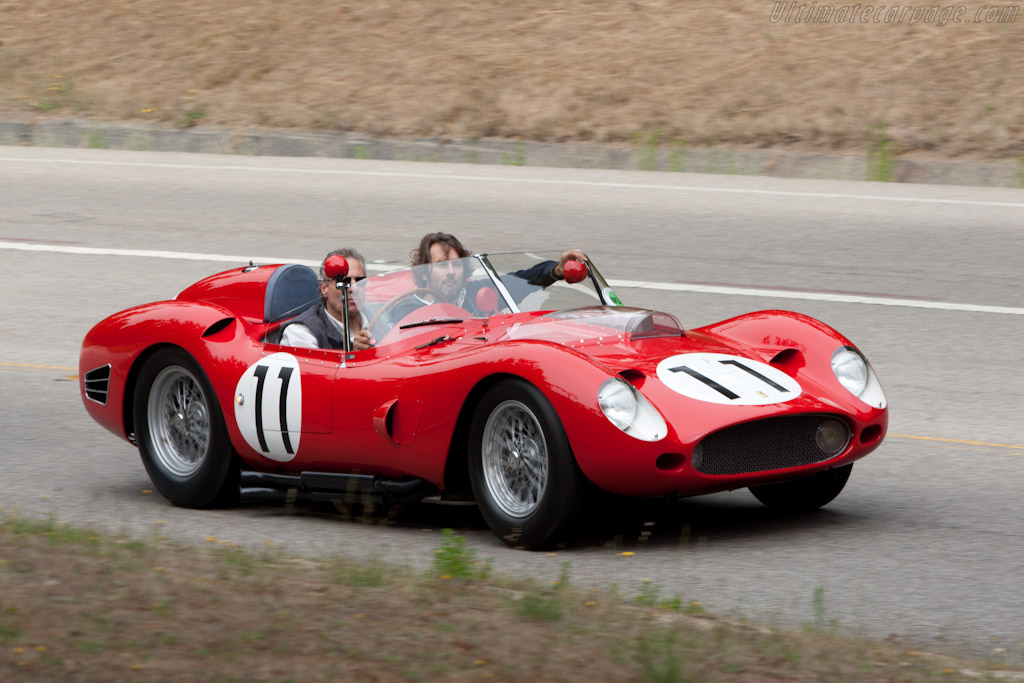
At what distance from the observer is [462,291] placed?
721 cm

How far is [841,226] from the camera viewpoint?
1368 centimetres

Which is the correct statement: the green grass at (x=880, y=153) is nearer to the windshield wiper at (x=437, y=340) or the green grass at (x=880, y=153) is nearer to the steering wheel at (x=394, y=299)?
the steering wheel at (x=394, y=299)

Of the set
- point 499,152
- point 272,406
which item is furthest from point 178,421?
point 499,152

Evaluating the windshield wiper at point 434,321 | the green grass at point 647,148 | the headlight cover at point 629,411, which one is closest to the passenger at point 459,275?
the windshield wiper at point 434,321

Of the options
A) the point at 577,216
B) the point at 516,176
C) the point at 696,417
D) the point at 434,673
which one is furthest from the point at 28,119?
the point at 434,673

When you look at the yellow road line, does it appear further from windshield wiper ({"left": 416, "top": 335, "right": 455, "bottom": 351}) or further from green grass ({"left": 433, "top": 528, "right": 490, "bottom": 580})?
green grass ({"left": 433, "top": 528, "right": 490, "bottom": 580})

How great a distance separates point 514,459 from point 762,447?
996mm

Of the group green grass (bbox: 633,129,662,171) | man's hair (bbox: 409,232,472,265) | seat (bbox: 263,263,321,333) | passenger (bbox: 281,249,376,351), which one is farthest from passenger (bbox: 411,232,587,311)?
green grass (bbox: 633,129,662,171)

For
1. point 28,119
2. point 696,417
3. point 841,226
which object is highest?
point 28,119

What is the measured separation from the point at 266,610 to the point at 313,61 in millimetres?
15977

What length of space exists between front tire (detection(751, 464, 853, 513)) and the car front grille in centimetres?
50

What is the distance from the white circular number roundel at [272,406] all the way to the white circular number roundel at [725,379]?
1720mm

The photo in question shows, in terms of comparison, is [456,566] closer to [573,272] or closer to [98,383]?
[573,272]

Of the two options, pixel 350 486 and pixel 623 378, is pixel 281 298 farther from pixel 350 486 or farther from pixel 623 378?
pixel 623 378
